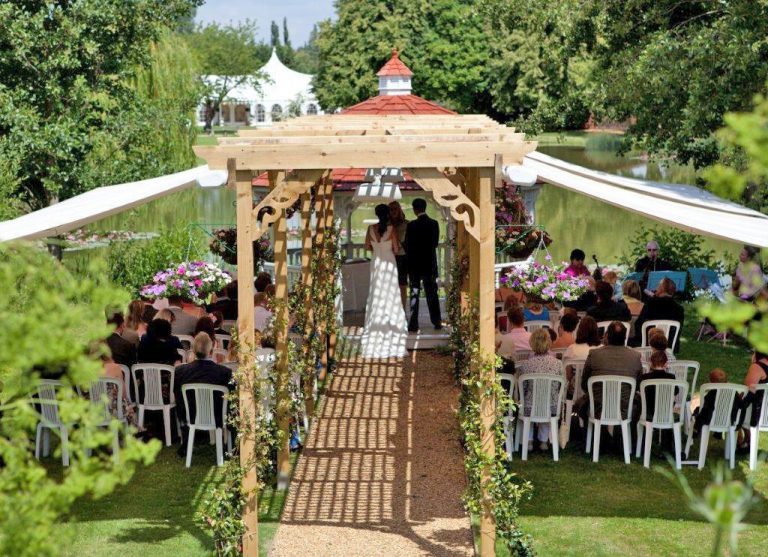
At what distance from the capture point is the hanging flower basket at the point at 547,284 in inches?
503

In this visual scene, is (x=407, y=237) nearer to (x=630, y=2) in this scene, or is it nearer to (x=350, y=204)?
(x=350, y=204)

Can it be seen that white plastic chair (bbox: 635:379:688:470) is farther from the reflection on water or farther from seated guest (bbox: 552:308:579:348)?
the reflection on water

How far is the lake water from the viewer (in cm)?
2538

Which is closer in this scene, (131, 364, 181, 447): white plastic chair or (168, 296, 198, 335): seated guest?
(131, 364, 181, 447): white plastic chair

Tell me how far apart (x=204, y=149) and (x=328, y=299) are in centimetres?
532

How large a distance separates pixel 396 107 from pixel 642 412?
8388mm

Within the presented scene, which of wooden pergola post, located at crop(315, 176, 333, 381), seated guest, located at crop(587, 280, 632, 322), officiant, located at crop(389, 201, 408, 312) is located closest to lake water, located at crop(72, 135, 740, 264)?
officiant, located at crop(389, 201, 408, 312)

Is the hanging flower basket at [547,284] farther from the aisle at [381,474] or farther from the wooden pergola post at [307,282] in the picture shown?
the wooden pergola post at [307,282]

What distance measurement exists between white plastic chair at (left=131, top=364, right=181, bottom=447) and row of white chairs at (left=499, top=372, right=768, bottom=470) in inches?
118

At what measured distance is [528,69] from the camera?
1980 inches

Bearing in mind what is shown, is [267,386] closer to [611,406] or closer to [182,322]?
[611,406]

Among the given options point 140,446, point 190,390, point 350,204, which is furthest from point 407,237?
point 140,446

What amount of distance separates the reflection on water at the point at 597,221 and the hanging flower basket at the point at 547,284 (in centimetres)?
503

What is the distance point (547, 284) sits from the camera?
12.9 meters
